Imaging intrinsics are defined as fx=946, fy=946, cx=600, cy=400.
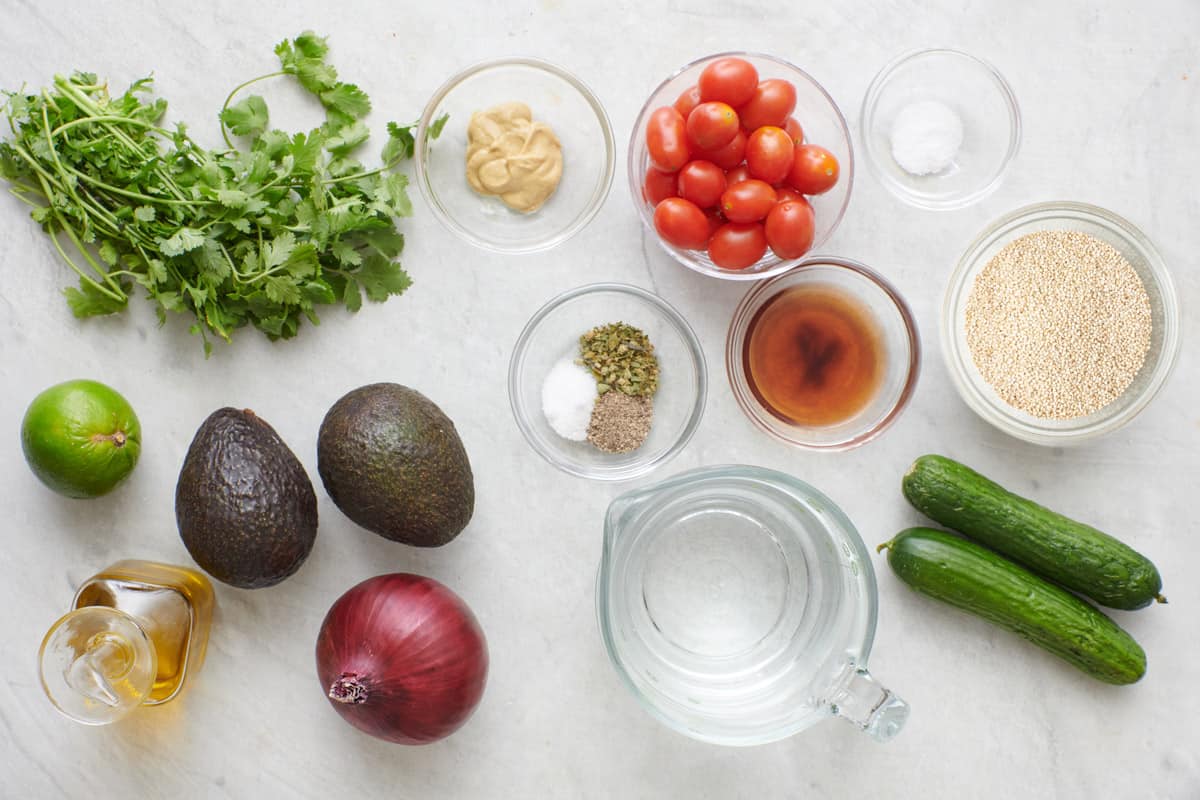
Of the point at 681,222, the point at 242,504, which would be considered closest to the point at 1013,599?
the point at 681,222

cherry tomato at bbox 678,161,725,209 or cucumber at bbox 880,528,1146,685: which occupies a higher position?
cherry tomato at bbox 678,161,725,209

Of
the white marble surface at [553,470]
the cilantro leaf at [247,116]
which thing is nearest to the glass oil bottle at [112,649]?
the white marble surface at [553,470]

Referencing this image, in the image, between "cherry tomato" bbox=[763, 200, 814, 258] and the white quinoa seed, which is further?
the white quinoa seed

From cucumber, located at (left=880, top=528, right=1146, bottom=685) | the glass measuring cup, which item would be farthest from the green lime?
cucumber, located at (left=880, top=528, right=1146, bottom=685)

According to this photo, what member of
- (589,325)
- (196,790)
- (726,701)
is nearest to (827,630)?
(726,701)

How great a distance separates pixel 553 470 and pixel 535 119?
638mm

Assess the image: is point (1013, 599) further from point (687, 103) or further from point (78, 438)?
point (78, 438)

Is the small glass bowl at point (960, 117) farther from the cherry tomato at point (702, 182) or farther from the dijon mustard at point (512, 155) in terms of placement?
the dijon mustard at point (512, 155)

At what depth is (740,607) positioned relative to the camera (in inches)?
63.6

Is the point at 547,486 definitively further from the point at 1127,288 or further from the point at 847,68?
the point at 1127,288

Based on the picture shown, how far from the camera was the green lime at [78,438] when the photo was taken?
1.52 metres

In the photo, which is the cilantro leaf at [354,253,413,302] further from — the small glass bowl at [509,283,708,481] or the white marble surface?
the small glass bowl at [509,283,708,481]

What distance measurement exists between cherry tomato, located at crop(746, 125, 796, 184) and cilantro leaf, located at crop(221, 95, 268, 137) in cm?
84

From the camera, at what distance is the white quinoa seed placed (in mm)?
1638
